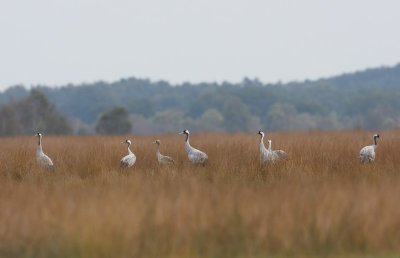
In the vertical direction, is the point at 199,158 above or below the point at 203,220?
above

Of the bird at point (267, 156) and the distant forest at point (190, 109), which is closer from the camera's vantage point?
the bird at point (267, 156)

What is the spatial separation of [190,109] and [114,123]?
60.8 m

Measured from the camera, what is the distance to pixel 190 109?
12719 cm

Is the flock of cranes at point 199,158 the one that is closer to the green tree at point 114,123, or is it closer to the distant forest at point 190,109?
the distant forest at point 190,109

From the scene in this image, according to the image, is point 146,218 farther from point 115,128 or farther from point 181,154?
point 115,128

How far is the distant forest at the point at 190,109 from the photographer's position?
66875 millimetres

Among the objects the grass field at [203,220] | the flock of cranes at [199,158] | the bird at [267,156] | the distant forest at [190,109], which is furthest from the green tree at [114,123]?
the grass field at [203,220]

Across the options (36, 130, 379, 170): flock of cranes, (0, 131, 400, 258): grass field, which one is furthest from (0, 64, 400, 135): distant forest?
(0, 131, 400, 258): grass field

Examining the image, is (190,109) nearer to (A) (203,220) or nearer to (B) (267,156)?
(B) (267,156)

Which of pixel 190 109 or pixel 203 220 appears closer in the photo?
pixel 203 220

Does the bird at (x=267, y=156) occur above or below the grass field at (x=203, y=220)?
above

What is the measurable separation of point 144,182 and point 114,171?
2277mm

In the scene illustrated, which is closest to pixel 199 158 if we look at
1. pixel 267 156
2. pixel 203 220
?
pixel 267 156

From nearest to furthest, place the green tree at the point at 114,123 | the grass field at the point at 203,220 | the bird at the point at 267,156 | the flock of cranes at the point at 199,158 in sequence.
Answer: the grass field at the point at 203,220 → the flock of cranes at the point at 199,158 → the bird at the point at 267,156 → the green tree at the point at 114,123
